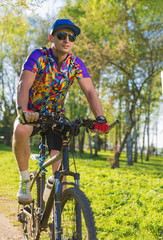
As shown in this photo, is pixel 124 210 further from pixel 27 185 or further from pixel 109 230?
pixel 27 185

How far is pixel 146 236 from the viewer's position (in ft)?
13.2

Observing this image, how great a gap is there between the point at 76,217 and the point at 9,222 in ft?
9.02

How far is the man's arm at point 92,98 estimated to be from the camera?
2805 mm

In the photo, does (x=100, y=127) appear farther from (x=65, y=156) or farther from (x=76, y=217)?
(x=76, y=217)

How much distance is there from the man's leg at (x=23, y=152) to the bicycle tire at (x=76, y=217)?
0.61 m

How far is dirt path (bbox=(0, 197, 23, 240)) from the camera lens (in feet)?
12.9

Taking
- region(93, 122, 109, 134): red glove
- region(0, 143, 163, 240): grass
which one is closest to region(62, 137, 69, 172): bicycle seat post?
region(93, 122, 109, 134): red glove

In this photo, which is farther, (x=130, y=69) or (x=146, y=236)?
(x=130, y=69)

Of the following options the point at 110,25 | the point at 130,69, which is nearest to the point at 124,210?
the point at 130,69

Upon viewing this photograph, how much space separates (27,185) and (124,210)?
3.10m

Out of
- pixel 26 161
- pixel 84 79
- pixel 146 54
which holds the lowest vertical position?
pixel 26 161

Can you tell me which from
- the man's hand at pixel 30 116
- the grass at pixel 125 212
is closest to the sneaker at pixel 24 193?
the man's hand at pixel 30 116

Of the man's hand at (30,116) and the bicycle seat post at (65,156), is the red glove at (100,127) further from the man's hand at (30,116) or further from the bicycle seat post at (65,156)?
the man's hand at (30,116)

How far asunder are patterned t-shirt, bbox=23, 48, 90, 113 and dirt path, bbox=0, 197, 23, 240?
209cm
